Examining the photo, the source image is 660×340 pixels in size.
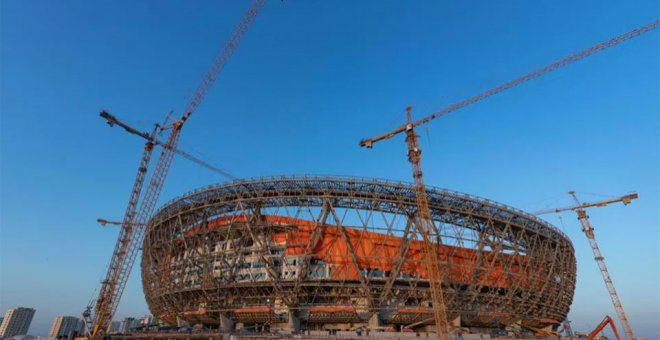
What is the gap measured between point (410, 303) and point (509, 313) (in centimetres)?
1640

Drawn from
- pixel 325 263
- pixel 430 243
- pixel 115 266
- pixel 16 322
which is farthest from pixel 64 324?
pixel 430 243

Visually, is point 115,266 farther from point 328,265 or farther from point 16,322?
point 16,322

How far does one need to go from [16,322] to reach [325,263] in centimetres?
14582

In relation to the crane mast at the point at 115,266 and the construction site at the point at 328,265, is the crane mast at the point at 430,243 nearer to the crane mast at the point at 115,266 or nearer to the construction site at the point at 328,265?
the construction site at the point at 328,265

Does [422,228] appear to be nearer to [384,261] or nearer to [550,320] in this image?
[384,261]

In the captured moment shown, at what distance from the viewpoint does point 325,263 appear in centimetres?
4669

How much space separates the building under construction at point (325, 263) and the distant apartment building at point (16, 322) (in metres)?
118

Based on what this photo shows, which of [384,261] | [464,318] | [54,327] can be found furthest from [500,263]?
[54,327]

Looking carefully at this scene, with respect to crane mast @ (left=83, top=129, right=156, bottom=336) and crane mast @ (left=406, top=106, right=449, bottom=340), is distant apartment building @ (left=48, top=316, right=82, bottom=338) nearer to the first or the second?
crane mast @ (left=83, top=129, right=156, bottom=336)

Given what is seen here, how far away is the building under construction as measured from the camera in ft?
150

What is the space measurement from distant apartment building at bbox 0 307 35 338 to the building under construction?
388 feet

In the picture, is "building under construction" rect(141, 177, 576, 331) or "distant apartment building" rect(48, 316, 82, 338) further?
"distant apartment building" rect(48, 316, 82, 338)

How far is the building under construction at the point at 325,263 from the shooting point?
4584cm

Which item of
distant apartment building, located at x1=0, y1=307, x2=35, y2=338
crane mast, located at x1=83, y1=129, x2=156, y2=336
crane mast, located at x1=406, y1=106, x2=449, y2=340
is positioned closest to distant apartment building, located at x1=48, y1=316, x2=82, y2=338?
distant apartment building, located at x1=0, y1=307, x2=35, y2=338
